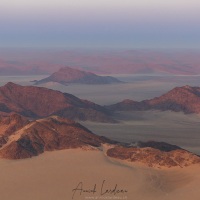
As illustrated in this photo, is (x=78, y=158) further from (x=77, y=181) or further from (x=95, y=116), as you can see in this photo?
(x=95, y=116)

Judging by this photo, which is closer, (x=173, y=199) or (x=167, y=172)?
(x=173, y=199)

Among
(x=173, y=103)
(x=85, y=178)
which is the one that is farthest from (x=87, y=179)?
(x=173, y=103)

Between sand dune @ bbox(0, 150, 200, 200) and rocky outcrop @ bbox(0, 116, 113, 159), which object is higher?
rocky outcrop @ bbox(0, 116, 113, 159)

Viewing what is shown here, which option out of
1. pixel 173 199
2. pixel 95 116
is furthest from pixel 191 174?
pixel 95 116

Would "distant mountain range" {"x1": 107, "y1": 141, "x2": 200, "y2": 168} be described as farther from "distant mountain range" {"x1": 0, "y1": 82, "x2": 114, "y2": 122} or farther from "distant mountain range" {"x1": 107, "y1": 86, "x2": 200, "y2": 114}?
"distant mountain range" {"x1": 107, "y1": 86, "x2": 200, "y2": 114}

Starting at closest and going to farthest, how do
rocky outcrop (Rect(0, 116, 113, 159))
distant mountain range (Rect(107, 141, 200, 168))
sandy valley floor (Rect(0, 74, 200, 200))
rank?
sandy valley floor (Rect(0, 74, 200, 200)), distant mountain range (Rect(107, 141, 200, 168)), rocky outcrop (Rect(0, 116, 113, 159))
